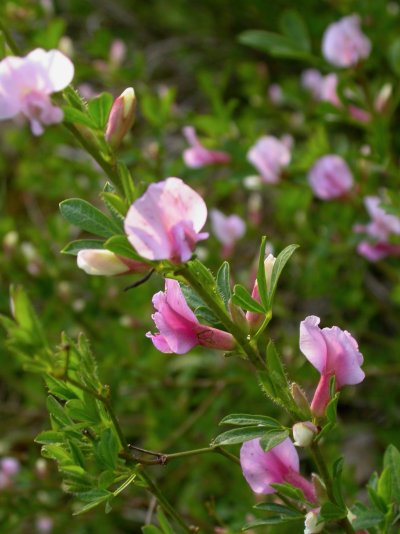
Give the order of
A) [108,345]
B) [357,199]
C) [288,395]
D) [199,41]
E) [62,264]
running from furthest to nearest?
Answer: [199,41]
[62,264]
[108,345]
[357,199]
[288,395]

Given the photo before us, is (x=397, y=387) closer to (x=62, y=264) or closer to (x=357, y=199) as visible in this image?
(x=357, y=199)

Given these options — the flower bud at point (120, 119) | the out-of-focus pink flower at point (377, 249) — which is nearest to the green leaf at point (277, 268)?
the flower bud at point (120, 119)

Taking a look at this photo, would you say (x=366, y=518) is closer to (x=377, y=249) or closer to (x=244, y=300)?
(x=244, y=300)

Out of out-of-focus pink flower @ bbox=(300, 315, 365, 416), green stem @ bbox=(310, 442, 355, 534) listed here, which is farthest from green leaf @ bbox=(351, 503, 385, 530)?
out-of-focus pink flower @ bbox=(300, 315, 365, 416)

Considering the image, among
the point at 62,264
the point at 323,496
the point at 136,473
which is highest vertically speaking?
the point at 136,473

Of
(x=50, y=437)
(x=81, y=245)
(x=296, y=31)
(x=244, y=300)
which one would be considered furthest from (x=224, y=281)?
(x=296, y=31)

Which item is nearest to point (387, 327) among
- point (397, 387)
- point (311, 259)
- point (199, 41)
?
point (397, 387)
